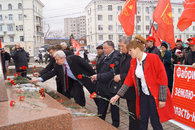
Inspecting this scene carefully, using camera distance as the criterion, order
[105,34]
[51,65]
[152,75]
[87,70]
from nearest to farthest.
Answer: [152,75]
[87,70]
[51,65]
[105,34]

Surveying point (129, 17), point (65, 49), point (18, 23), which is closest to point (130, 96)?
point (129, 17)

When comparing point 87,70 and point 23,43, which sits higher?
point 23,43

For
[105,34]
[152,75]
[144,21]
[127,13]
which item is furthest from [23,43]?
[152,75]

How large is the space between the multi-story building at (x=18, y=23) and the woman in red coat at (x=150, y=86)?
Answer: 5186cm

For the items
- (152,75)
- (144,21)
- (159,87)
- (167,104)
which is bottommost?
(167,104)

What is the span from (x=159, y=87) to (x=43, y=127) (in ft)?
5.67

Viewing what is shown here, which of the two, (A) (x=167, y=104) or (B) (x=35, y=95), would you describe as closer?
(A) (x=167, y=104)

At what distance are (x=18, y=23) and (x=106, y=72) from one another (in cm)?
5516

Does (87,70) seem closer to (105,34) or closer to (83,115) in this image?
(83,115)

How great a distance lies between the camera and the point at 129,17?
623 centimetres

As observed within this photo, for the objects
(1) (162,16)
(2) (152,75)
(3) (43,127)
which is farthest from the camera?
(1) (162,16)

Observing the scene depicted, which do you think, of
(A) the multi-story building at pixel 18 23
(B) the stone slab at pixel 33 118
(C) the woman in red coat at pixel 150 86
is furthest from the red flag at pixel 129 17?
(A) the multi-story building at pixel 18 23

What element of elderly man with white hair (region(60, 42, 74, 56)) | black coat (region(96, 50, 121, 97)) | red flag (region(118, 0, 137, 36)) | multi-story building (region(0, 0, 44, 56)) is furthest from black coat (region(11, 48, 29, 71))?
multi-story building (region(0, 0, 44, 56))

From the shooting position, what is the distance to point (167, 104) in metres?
2.97
